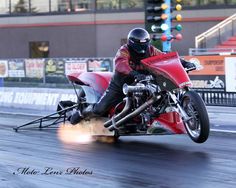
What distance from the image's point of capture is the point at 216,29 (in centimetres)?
2944

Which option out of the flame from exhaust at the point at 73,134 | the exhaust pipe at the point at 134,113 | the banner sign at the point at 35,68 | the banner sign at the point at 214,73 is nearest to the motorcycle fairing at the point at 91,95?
the flame from exhaust at the point at 73,134

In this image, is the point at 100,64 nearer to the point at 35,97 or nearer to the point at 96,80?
the point at 35,97

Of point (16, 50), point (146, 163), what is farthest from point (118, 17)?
point (146, 163)

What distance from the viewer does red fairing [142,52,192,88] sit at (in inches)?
346

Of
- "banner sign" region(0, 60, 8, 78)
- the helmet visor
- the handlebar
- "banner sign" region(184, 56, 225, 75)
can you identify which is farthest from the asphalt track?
"banner sign" region(0, 60, 8, 78)

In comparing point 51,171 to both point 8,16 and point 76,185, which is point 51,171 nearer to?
point 76,185

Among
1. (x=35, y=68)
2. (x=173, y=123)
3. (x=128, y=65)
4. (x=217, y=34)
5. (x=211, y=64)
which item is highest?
(x=128, y=65)

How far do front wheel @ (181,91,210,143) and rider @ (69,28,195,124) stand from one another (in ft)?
2.73

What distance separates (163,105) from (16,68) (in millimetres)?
18300

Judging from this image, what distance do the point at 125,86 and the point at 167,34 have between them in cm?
640

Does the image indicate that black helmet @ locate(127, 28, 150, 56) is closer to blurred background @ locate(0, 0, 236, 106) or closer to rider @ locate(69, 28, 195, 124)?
rider @ locate(69, 28, 195, 124)

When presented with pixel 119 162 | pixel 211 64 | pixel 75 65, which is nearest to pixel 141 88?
pixel 119 162

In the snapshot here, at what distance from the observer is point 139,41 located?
31.3ft

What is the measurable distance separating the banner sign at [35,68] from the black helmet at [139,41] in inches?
630
